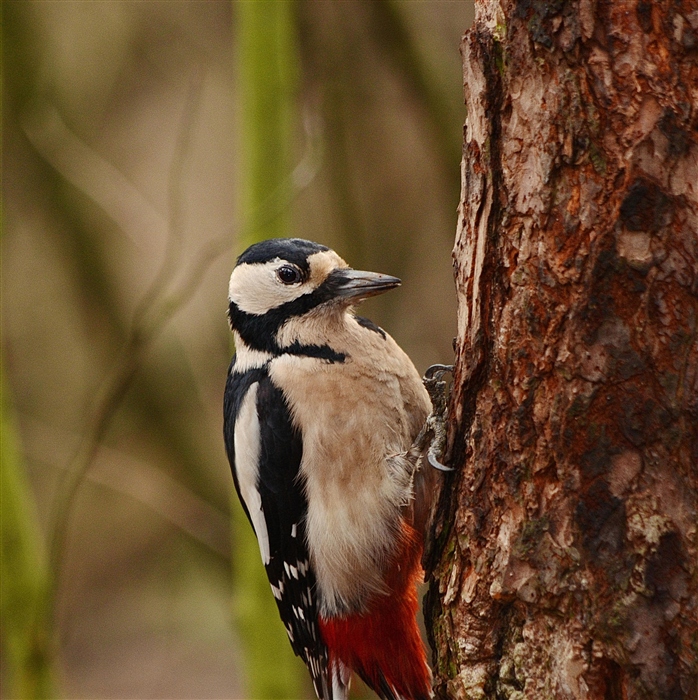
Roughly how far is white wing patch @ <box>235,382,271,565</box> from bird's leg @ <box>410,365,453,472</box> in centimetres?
50

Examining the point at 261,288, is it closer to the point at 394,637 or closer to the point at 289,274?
the point at 289,274

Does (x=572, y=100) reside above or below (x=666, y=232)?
above

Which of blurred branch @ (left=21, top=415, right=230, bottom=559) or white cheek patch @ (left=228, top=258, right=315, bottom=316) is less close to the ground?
white cheek patch @ (left=228, top=258, right=315, bottom=316)

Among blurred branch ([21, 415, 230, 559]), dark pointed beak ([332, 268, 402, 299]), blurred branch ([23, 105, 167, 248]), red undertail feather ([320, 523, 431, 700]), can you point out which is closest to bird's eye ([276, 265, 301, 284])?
dark pointed beak ([332, 268, 402, 299])

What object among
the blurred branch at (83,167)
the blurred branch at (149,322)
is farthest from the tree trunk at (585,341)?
the blurred branch at (83,167)

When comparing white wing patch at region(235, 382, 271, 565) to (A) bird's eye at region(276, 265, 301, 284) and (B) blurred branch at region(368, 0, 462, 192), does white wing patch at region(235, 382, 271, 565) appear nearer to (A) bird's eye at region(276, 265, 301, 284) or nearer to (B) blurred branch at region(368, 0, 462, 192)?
(A) bird's eye at region(276, 265, 301, 284)

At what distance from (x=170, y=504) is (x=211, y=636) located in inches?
40.3

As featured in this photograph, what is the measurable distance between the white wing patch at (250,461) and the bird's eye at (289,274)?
333mm

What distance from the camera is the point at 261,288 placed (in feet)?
9.64

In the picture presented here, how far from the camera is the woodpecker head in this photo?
2.80 meters

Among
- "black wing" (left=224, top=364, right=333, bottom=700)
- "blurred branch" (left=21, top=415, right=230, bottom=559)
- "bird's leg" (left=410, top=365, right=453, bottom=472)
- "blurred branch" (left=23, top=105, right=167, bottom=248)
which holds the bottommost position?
"blurred branch" (left=21, top=415, right=230, bottom=559)

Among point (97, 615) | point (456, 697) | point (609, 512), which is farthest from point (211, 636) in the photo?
point (609, 512)

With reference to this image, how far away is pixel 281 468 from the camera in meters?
2.83

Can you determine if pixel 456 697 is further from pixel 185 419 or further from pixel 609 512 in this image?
pixel 185 419
